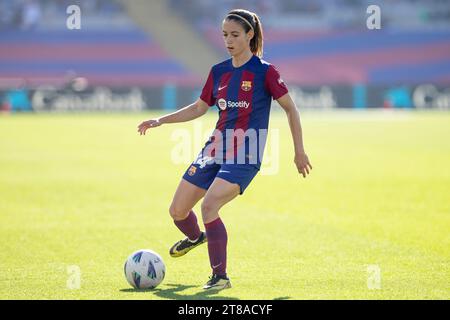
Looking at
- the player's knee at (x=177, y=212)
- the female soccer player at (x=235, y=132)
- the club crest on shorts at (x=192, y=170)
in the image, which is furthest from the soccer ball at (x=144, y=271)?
the club crest on shorts at (x=192, y=170)

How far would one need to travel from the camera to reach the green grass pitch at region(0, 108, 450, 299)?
7.64 meters

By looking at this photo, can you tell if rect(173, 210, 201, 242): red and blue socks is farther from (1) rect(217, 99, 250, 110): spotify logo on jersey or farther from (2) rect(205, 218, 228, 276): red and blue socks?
(1) rect(217, 99, 250, 110): spotify logo on jersey

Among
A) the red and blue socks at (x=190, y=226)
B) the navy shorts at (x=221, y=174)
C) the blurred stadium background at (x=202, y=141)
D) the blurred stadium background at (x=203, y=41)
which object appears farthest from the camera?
the blurred stadium background at (x=203, y=41)

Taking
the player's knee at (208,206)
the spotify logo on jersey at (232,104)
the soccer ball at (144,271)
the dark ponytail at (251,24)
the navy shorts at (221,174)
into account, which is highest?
the dark ponytail at (251,24)

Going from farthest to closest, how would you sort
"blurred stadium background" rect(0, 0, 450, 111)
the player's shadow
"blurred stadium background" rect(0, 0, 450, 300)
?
"blurred stadium background" rect(0, 0, 450, 111) < "blurred stadium background" rect(0, 0, 450, 300) < the player's shadow

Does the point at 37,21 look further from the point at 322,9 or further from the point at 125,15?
the point at 322,9

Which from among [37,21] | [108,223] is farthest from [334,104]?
[108,223]

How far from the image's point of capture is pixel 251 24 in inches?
302

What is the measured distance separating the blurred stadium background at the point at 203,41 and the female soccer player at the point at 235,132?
3776 centimetres

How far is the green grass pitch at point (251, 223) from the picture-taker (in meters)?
7.64

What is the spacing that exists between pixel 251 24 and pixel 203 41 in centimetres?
4102

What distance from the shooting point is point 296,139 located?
24.8ft

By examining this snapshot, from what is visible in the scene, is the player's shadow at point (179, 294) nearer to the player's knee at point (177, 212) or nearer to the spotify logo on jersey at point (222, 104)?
the player's knee at point (177, 212)

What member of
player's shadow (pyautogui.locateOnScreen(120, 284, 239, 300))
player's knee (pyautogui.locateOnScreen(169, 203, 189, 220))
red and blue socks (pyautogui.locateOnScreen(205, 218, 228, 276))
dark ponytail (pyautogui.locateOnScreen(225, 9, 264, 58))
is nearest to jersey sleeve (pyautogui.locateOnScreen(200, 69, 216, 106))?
dark ponytail (pyautogui.locateOnScreen(225, 9, 264, 58))
